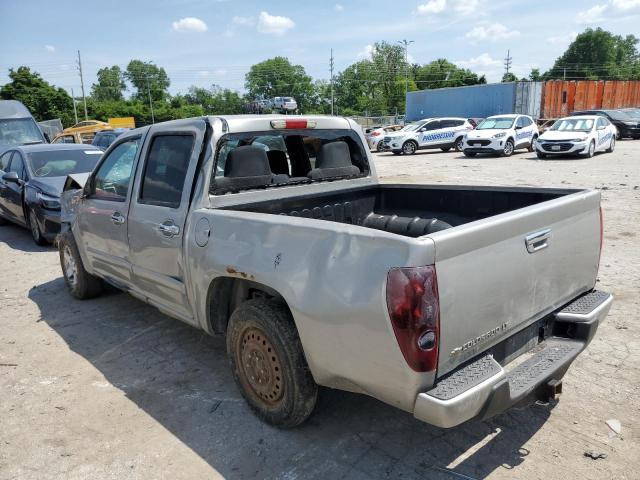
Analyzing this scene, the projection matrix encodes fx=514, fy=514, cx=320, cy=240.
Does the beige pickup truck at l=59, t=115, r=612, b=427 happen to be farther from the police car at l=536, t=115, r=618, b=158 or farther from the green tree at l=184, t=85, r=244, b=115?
the green tree at l=184, t=85, r=244, b=115

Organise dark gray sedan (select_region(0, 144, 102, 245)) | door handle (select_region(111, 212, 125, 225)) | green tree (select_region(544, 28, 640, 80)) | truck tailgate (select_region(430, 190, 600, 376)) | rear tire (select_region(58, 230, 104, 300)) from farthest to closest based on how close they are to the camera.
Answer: green tree (select_region(544, 28, 640, 80)) → dark gray sedan (select_region(0, 144, 102, 245)) → rear tire (select_region(58, 230, 104, 300)) → door handle (select_region(111, 212, 125, 225)) → truck tailgate (select_region(430, 190, 600, 376))

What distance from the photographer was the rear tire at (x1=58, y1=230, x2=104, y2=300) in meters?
5.41

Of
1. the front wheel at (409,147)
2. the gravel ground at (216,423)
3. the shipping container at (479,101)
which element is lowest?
the gravel ground at (216,423)

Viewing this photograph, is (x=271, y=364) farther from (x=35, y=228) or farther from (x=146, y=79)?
(x=146, y=79)

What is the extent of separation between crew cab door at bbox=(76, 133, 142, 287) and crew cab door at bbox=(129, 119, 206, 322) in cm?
20

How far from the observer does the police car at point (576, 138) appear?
60.4ft

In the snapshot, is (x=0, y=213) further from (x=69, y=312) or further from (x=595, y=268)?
(x=595, y=268)

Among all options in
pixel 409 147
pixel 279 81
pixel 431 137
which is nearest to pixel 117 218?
pixel 409 147

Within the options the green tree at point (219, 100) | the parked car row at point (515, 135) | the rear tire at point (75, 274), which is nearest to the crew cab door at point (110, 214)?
the rear tire at point (75, 274)

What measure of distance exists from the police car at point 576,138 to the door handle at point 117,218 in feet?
58.0

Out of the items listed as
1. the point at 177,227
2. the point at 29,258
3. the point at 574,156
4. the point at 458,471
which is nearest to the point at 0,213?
the point at 29,258

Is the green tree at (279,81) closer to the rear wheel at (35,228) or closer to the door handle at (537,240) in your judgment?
the rear wheel at (35,228)

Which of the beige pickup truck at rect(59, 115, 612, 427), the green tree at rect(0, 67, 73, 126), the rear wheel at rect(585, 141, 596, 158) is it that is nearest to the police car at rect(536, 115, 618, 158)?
the rear wheel at rect(585, 141, 596, 158)

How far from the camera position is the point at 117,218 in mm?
4273
